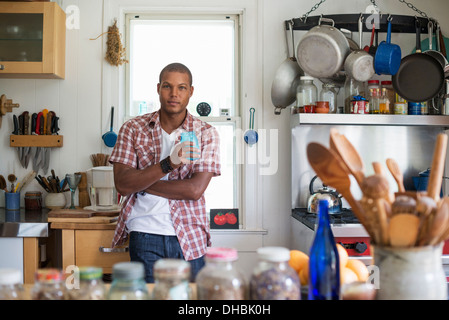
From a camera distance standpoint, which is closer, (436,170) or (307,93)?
(436,170)

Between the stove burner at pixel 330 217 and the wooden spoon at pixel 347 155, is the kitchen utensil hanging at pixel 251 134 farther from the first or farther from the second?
the wooden spoon at pixel 347 155

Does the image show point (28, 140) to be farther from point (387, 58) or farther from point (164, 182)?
point (387, 58)

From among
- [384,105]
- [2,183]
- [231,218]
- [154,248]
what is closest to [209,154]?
[154,248]

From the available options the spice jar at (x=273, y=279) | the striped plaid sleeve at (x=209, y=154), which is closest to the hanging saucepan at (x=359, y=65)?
the striped plaid sleeve at (x=209, y=154)

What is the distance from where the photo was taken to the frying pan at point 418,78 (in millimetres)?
Answer: 2779

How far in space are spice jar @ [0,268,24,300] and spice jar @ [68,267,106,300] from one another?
Result: 96 millimetres

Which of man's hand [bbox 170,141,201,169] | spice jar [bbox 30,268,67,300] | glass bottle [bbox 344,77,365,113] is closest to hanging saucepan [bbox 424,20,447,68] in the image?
glass bottle [bbox 344,77,365,113]

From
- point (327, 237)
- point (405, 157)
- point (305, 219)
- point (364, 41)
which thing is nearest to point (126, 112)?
point (305, 219)

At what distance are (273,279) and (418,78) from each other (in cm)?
225

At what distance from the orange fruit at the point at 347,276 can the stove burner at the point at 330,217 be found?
4.49 feet

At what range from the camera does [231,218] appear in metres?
3.19

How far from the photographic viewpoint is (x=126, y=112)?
3320 mm

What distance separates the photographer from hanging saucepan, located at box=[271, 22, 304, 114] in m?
2.99
